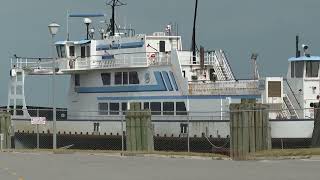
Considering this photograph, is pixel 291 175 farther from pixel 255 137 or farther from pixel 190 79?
pixel 190 79

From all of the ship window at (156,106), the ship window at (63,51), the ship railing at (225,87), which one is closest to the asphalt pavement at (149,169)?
the ship railing at (225,87)

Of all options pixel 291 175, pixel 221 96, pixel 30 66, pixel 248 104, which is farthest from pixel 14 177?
pixel 30 66

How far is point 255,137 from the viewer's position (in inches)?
980

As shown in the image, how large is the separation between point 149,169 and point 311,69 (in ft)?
55.5

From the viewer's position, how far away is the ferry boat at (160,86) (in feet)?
107

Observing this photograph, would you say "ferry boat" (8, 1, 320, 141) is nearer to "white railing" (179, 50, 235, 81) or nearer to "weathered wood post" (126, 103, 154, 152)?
"white railing" (179, 50, 235, 81)

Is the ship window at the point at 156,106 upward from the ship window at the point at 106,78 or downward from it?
downward

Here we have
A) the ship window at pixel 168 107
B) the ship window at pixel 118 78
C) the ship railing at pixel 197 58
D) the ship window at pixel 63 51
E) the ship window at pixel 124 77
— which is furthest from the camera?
the ship window at pixel 63 51

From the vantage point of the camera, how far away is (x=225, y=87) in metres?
34.2

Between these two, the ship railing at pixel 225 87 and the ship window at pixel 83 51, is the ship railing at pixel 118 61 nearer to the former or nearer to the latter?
the ship window at pixel 83 51

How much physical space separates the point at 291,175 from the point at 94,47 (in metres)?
25.8

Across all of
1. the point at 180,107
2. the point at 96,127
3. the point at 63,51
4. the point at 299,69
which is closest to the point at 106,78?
the point at 96,127

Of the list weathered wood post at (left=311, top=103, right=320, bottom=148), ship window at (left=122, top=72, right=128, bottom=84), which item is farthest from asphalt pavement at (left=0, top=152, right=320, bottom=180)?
ship window at (left=122, top=72, right=128, bottom=84)

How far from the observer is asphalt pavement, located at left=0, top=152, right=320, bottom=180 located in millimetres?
16172
